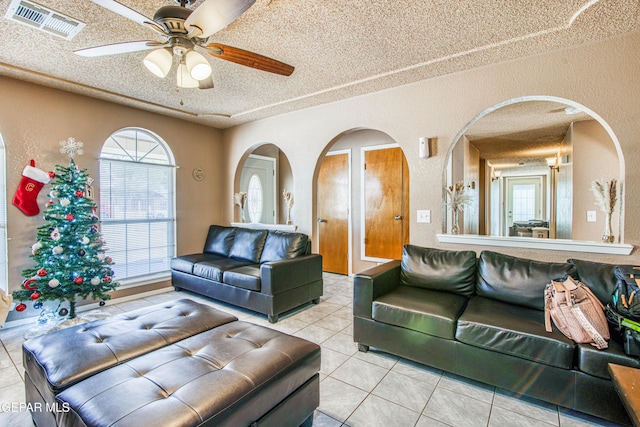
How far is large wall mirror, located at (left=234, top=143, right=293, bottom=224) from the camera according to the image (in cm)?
595

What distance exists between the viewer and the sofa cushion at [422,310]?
213 cm

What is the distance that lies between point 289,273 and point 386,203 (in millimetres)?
2221

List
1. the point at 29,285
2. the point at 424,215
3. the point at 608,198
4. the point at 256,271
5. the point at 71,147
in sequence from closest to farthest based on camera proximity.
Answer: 1. the point at 608,198
2. the point at 29,285
3. the point at 424,215
4. the point at 71,147
5. the point at 256,271

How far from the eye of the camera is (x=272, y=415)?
1432 mm

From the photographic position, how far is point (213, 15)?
4.95 feet

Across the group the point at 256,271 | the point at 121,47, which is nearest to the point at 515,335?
the point at 256,271

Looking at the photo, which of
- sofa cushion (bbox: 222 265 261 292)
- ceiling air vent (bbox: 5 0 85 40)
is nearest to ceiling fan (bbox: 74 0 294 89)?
ceiling air vent (bbox: 5 0 85 40)

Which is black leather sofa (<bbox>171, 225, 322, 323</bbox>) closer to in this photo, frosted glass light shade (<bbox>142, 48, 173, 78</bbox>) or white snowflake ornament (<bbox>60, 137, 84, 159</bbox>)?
white snowflake ornament (<bbox>60, 137, 84, 159</bbox>)

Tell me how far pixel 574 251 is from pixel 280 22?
285 cm

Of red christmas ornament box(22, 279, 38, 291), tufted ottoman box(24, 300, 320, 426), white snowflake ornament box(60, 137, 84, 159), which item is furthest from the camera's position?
white snowflake ornament box(60, 137, 84, 159)

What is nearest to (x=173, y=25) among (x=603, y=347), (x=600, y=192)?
(x=603, y=347)

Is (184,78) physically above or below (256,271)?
above

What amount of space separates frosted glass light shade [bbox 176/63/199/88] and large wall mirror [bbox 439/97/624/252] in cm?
235

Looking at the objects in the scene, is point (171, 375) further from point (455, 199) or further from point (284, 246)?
point (455, 199)
